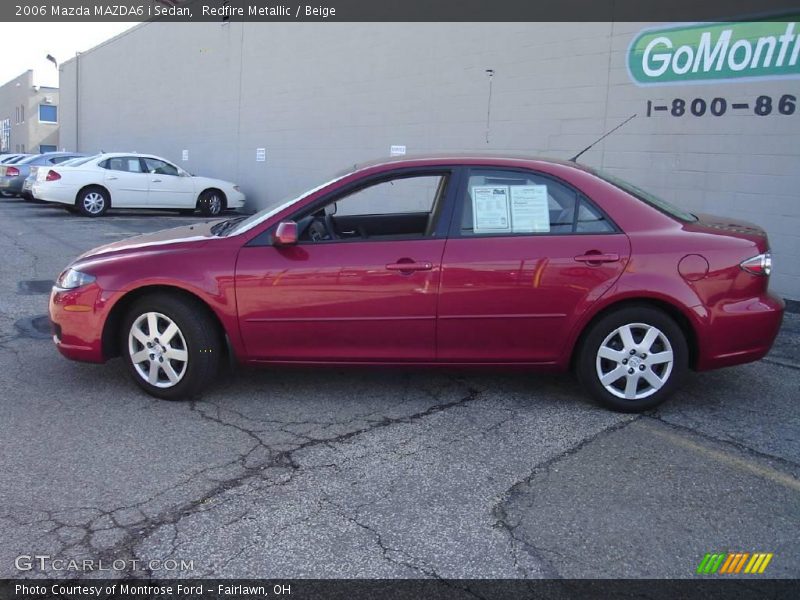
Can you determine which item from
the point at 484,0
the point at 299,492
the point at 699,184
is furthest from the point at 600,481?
the point at 484,0

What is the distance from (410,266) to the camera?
4.50 m

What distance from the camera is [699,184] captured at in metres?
8.80

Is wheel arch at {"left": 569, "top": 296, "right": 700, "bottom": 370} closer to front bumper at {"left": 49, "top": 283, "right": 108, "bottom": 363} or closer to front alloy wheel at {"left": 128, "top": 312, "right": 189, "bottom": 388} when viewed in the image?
front alloy wheel at {"left": 128, "top": 312, "right": 189, "bottom": 388}

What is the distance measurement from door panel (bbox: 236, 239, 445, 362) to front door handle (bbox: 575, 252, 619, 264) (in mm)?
866

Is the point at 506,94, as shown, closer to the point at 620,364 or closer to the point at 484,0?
the point at 484,0

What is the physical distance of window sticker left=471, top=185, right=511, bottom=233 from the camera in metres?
4.62

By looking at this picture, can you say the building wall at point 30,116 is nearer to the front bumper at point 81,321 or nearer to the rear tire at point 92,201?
the rear tire at point 92,201

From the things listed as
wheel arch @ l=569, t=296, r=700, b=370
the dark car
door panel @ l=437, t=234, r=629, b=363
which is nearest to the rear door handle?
door panel @ l=437, t=234, r=629, b=363

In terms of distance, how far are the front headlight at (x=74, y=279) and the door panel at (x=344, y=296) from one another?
3.33 feet

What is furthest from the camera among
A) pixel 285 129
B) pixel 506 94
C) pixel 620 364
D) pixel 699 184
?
pixel 285 129

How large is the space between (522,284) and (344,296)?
3.59 feet

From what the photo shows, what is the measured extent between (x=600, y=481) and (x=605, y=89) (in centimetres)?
720

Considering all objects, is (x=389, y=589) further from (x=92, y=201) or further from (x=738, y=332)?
(x=92, y=201)

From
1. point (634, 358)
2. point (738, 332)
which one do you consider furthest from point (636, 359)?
point (738, 332)
